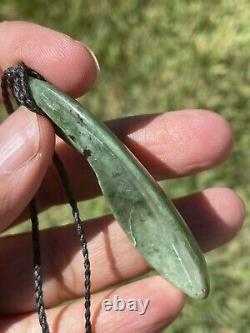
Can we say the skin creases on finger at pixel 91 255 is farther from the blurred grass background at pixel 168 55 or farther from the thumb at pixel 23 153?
the blurred grass background at pixel 168 55

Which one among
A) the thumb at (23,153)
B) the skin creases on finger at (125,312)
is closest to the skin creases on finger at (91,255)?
the skin creases on finger at (125,312)

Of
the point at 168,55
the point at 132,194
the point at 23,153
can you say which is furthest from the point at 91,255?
the point at 168,55

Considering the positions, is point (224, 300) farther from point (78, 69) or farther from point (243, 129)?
point (78, 69)

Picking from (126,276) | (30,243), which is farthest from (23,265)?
(126,276)

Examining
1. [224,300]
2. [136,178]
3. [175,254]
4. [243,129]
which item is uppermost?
[136,178]

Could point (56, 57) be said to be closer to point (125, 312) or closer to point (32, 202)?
point (32, 202)
